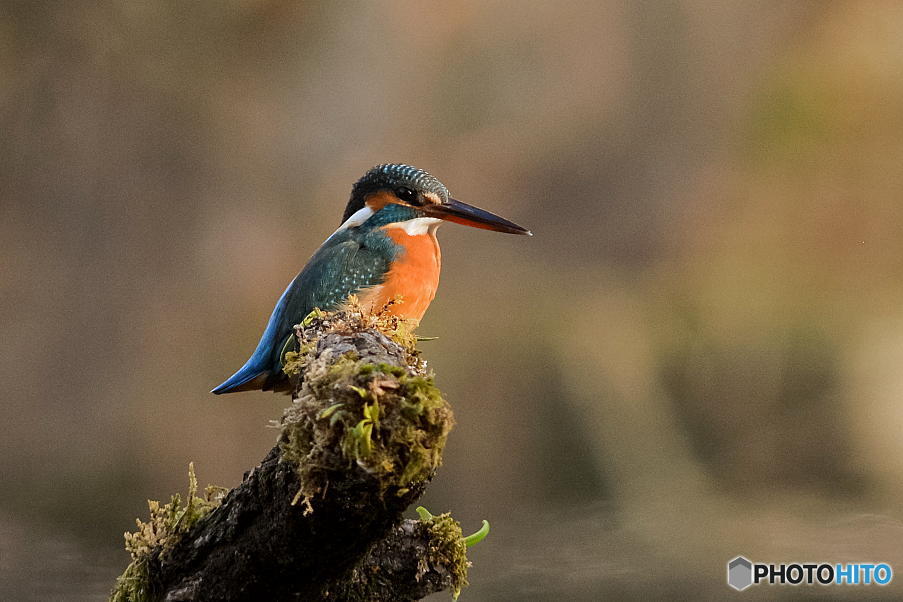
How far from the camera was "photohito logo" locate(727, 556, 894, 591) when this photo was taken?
13.8 ft

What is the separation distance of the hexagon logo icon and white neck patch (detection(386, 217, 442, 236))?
2654 mm

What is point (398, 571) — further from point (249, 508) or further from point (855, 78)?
point (855, 78)

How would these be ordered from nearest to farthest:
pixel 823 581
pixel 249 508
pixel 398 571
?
pixel 249 508, pixel 398 571, pixel 823 581

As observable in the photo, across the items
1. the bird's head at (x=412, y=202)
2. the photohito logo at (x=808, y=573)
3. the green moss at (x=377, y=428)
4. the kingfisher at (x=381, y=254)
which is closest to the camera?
the green moss at (x=377, y=428)

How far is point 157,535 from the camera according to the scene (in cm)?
146

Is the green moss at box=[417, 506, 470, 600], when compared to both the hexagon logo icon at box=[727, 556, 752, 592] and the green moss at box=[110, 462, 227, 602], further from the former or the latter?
the hexagon logo icon at box=[727, 556, 752, 592]

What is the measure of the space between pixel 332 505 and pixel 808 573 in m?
3.80

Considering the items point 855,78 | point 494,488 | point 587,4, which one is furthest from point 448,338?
point 855,78

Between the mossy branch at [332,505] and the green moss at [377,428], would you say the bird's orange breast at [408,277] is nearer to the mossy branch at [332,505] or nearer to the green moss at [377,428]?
the mossy branch at [332,505]

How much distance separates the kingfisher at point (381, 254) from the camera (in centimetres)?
223

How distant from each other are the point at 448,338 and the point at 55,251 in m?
2.04

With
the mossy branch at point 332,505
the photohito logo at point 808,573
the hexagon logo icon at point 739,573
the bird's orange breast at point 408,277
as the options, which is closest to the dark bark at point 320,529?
the mossy branch at point 332,505

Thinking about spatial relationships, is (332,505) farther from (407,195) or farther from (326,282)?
(407,195)

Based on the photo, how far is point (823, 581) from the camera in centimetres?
444
